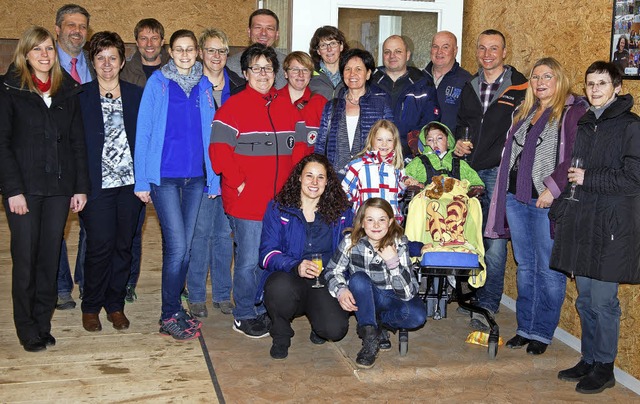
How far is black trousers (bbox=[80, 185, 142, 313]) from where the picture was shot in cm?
440

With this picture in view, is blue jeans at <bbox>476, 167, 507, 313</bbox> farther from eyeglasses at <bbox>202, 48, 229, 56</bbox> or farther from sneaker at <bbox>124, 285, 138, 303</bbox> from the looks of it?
sneaker at <bbox>124, 285, 138, 303</bbox>

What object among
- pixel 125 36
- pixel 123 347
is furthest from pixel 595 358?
Result: pixel 125 36

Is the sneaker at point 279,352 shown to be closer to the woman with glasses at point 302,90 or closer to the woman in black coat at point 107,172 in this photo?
the woman in black coat at point 107,172

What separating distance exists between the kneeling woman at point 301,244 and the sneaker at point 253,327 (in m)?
0.32

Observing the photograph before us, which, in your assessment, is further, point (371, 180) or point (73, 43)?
point (73, 43)

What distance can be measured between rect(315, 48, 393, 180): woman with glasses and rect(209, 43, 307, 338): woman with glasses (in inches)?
9.3

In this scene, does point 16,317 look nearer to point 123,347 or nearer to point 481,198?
point 123,347

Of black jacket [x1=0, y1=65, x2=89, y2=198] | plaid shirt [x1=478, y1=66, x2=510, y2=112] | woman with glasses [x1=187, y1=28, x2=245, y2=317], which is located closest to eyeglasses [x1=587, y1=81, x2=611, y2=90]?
plaid shirt [x1=478, y1=66, x2=510, y2=112]

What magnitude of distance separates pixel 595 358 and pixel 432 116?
187 centimetres

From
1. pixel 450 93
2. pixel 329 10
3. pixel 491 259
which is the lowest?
pixel 491 259

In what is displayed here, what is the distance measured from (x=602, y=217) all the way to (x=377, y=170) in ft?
4.34

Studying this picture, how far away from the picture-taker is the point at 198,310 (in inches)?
196

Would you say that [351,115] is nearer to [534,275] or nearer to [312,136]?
[312,136]

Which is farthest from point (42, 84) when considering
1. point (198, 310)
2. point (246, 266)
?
point (198, 310)
